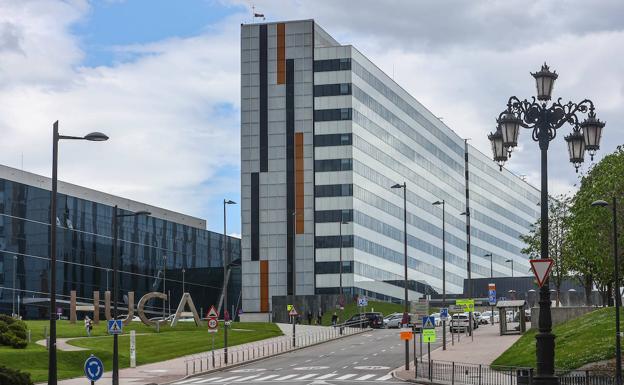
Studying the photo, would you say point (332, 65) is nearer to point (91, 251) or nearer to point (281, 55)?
point (281, 55)

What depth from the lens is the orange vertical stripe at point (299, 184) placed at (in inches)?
5453

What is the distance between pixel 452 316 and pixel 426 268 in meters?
69.6

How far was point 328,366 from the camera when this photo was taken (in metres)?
61.4

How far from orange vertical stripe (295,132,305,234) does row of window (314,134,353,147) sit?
7.36 feet

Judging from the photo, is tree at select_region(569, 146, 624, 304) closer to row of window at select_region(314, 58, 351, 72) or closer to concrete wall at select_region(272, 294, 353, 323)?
concrete wall at select_region(272, 294, 353, 323)

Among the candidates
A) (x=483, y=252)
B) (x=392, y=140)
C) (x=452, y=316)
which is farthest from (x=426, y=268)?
(x=452, y=316)

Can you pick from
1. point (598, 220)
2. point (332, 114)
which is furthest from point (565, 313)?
point (332, 114)

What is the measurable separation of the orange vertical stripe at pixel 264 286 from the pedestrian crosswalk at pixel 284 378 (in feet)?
272

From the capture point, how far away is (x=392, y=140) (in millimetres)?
150875

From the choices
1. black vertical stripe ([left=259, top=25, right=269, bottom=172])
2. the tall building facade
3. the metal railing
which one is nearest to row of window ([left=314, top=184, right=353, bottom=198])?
the tall building facade

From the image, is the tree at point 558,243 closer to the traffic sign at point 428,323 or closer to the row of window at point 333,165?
the row of window at point 333,165

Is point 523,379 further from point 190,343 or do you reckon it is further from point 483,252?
point 483,252

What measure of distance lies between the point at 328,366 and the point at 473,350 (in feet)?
42.7

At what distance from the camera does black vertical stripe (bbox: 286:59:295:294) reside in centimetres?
13862
